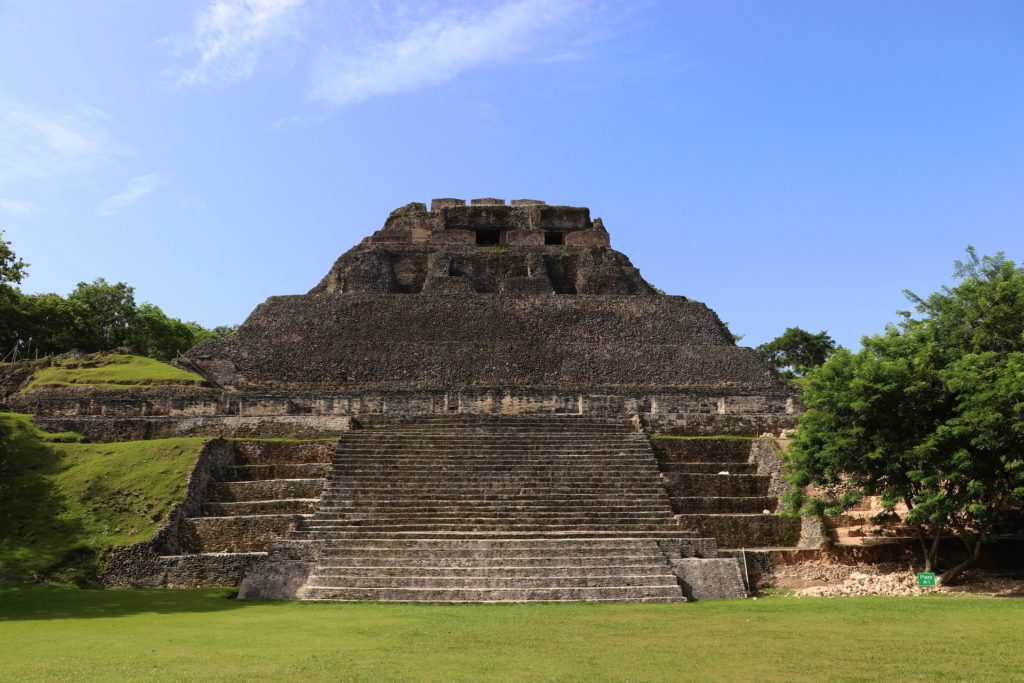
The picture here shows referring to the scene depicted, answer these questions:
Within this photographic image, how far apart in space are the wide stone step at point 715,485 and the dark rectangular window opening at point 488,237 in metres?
18.0

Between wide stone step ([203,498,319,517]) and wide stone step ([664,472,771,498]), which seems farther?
wide stone step ([664,472,771,498])

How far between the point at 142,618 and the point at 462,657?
4480mm

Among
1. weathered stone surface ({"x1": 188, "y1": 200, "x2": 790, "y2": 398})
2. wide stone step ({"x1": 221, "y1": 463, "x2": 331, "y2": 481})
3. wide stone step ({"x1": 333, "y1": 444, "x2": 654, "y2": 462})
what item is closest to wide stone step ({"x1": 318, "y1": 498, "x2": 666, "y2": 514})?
wide stone step ({"x1": 221, "y1": 463, "x2": 331, "y2": 481})

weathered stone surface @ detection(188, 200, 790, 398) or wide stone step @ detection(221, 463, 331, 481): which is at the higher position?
weathered stone surface @ detection(188, 200, 790, 398)

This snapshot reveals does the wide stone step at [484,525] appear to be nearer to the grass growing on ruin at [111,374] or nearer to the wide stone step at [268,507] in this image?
the wide stone step at [268,507]

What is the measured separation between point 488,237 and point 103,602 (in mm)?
22757

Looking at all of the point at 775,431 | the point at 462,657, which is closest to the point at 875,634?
the point at 462,657

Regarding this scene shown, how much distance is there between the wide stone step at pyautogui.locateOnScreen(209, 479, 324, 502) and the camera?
14742 millimetres

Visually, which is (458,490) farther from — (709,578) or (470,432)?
(709,578)

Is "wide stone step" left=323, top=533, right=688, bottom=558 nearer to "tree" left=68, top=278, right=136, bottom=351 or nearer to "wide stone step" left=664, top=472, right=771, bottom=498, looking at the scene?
"wide stone step" left=664, top=472, right=771, bottom=498

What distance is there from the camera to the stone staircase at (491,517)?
38.8 ft

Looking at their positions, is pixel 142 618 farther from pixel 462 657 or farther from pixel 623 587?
pixel 623 587

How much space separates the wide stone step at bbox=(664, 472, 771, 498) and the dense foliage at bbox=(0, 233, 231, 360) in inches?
687

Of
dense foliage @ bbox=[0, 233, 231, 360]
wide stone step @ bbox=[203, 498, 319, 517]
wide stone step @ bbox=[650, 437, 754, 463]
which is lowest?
wide stone step @ bbox=[203, 498, 319, 517]
